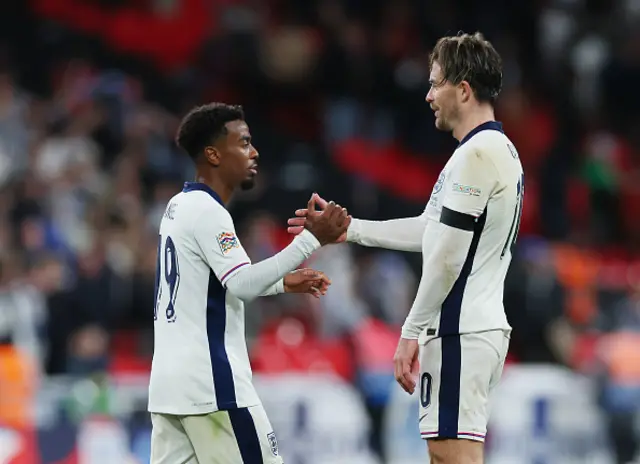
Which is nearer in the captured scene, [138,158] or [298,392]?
[298,392]

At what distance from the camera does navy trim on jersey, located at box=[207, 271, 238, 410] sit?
212 inches

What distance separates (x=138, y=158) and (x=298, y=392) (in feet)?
12.6

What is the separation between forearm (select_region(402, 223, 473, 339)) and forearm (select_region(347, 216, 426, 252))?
63 cm

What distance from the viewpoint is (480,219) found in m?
5.26

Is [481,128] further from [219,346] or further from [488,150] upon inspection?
[219,346]

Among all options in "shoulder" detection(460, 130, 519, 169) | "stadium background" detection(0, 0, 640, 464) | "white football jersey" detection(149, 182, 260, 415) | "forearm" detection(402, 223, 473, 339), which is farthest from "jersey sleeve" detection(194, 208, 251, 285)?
"stadium background" detection(0, 0, 640, 464)

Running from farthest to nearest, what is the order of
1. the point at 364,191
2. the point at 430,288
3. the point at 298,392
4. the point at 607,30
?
1. the point at 607,30
2. the point at 364,191
3. the point at 298,392
4. the point at 430,288

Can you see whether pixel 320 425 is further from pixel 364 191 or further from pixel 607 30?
pixel 607 30

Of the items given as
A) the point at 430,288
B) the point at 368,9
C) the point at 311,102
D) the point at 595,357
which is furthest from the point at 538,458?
the point at 368,9

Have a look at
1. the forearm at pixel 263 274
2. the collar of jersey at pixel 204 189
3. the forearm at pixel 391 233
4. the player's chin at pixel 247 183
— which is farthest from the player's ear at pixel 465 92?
the collar of jersey at pixel 204 189

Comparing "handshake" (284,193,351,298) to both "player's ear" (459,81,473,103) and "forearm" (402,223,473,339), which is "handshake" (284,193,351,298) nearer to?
"forearm" (402,223,473,339)

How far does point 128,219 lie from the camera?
1102 cm

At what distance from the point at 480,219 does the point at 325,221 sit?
0.74m

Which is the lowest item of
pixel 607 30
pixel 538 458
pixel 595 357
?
pixel 538 458
